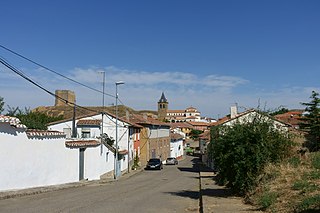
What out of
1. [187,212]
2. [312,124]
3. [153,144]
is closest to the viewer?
[187,212]

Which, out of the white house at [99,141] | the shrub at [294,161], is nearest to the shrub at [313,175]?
the shrub at [294,161]

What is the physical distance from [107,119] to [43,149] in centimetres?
2360

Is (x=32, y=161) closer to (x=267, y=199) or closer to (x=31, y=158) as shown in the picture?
(x=31, y=158)

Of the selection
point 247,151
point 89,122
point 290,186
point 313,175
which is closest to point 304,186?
point 290,186

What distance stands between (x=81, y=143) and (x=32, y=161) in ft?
22.8

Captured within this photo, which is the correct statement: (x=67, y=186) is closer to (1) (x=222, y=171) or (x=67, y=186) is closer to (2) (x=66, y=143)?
(2) (x=66, y=143)

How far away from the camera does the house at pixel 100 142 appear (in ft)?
96.6

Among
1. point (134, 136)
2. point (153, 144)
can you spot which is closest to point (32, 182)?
point (134, 136)

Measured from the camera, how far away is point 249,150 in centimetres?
1512

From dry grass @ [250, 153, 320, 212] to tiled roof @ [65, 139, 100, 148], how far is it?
1490cm

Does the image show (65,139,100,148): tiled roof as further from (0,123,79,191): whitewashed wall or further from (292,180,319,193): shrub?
(292,180,319,193): shrub

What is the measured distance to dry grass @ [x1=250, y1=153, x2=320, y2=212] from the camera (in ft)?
34.8

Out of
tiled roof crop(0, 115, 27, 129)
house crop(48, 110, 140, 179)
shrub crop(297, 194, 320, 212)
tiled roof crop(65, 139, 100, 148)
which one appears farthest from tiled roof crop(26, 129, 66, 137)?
shrub crop(297, 194, 320, 212)

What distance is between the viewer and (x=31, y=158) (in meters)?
21.1
